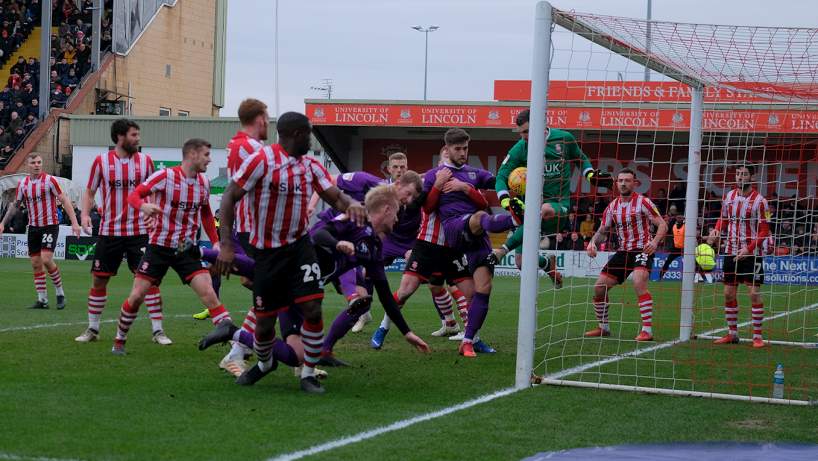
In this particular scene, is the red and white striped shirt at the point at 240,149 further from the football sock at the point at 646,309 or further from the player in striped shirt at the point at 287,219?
the football sock at the point at 646,309

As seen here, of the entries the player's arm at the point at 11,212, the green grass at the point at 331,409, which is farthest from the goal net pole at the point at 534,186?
the player's arm at the point at 11,212

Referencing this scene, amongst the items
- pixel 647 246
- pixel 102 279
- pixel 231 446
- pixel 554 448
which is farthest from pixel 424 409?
pixel 647 246

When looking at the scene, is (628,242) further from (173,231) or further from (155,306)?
(155,306)

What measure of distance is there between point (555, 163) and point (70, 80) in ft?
96.0

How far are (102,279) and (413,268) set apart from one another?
9.45 feet

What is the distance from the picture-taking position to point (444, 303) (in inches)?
340

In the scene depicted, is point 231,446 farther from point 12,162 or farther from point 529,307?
point 12,162

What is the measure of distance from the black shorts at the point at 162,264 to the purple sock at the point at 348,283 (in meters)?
1.26

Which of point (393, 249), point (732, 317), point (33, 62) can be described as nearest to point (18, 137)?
point (33, 62)

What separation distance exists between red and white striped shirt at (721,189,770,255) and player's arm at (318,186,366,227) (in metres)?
5.38

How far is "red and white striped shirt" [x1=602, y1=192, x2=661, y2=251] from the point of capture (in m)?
9.14

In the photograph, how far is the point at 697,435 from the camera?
452cm

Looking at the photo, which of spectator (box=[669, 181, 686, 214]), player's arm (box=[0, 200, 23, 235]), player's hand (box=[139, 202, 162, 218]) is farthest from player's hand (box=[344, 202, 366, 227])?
spectator (box=[669, 181, 686, 214])

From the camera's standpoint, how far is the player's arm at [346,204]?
5035mm
